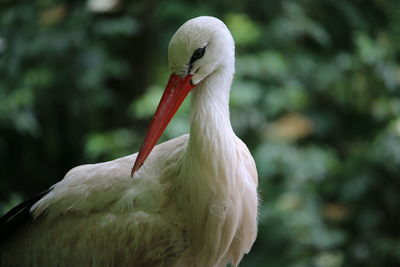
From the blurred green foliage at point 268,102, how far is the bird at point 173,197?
1.48 metres

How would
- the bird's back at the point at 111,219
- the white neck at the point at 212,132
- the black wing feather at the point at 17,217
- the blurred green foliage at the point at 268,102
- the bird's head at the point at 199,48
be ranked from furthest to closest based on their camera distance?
the blurred green foliage at the point at 268,102, the black wing feather at the point at 17,217, the bird's back at the point at 111,219, the white neck at the point at 212,132, the bird's head at the point at 199,48

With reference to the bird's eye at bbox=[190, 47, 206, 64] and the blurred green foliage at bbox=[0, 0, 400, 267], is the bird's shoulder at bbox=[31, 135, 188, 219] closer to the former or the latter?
the bird's eye at bbox=[190, 47, 206, 64]

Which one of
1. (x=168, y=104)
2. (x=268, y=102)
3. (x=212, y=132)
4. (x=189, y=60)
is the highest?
(x=189, y=60)

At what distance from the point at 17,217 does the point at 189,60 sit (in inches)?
39.6

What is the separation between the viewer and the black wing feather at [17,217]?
2527 millimetres

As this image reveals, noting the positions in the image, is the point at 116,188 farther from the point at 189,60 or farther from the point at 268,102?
the point at 268,102

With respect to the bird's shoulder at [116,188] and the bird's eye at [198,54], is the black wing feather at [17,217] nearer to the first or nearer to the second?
the bird's shoulder at [116,188]

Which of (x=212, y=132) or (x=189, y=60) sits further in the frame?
(x=212, y=132)

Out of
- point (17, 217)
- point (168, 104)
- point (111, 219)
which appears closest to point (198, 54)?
point (168, 104)

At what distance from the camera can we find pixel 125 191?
2338 millimetres

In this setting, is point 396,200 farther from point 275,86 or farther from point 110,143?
point 110,143

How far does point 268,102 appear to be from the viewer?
14.4 feet

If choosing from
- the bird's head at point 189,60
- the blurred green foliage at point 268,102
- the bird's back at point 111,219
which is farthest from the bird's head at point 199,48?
the blurred green foliage at point 268,102

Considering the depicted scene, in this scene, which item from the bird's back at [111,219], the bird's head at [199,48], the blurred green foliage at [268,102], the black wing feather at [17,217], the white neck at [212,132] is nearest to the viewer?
the bird's head at [199,48]
